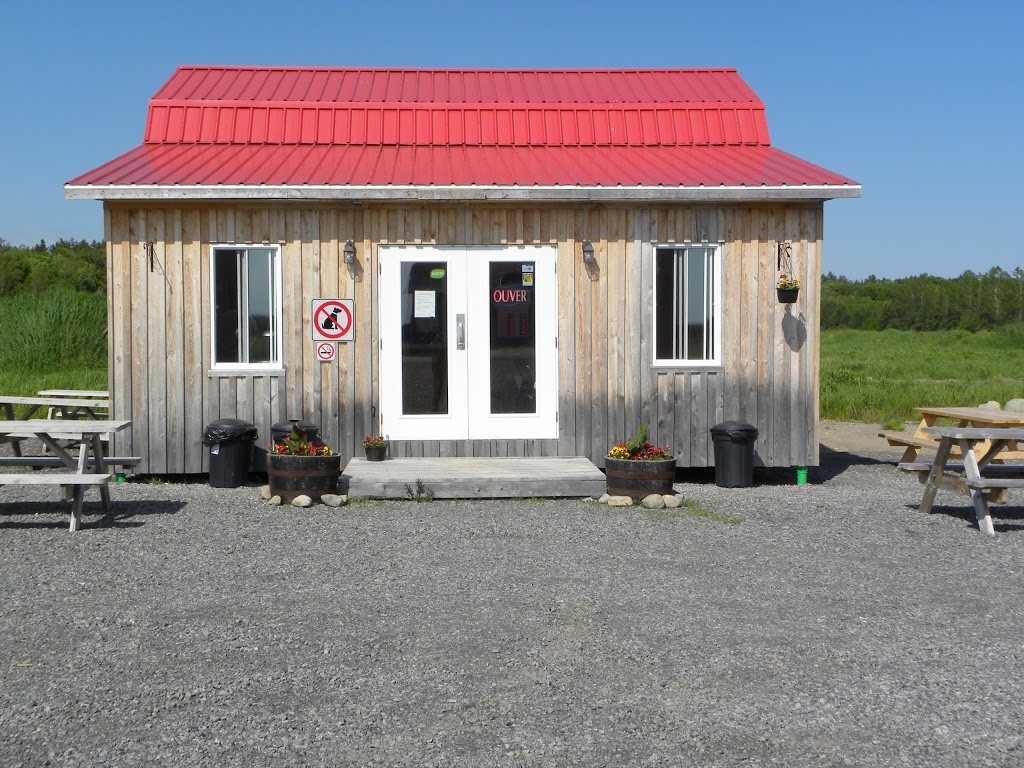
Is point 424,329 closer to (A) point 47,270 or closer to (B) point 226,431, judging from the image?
(B) point 226,431

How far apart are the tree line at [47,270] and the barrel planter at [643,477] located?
38.1 meters

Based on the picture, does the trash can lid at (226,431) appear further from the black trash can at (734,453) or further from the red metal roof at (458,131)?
the black trash can at (734,453)

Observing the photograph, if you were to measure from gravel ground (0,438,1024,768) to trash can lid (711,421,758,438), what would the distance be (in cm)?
169

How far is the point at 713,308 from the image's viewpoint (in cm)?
1162

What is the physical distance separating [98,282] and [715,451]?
4247 centimetres

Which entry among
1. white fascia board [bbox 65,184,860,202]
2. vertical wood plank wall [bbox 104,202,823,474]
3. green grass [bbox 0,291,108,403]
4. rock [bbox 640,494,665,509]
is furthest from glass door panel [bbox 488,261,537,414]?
green grass [bbox 0,291,108,403]

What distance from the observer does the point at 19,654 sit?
5512 millimetres

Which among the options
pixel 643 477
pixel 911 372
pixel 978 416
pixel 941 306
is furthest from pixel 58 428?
pixel 941 306

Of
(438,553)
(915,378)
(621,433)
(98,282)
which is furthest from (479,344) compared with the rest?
(98,282)

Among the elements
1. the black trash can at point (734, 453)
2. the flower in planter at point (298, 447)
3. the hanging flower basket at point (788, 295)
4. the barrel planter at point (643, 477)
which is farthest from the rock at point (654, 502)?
the flower in planter at point (298, 447)

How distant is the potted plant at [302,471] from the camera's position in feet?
32.5

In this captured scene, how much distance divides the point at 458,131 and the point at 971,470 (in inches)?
265

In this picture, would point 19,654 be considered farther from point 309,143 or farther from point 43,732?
point 309,143

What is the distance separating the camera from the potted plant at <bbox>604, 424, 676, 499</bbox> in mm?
10039
